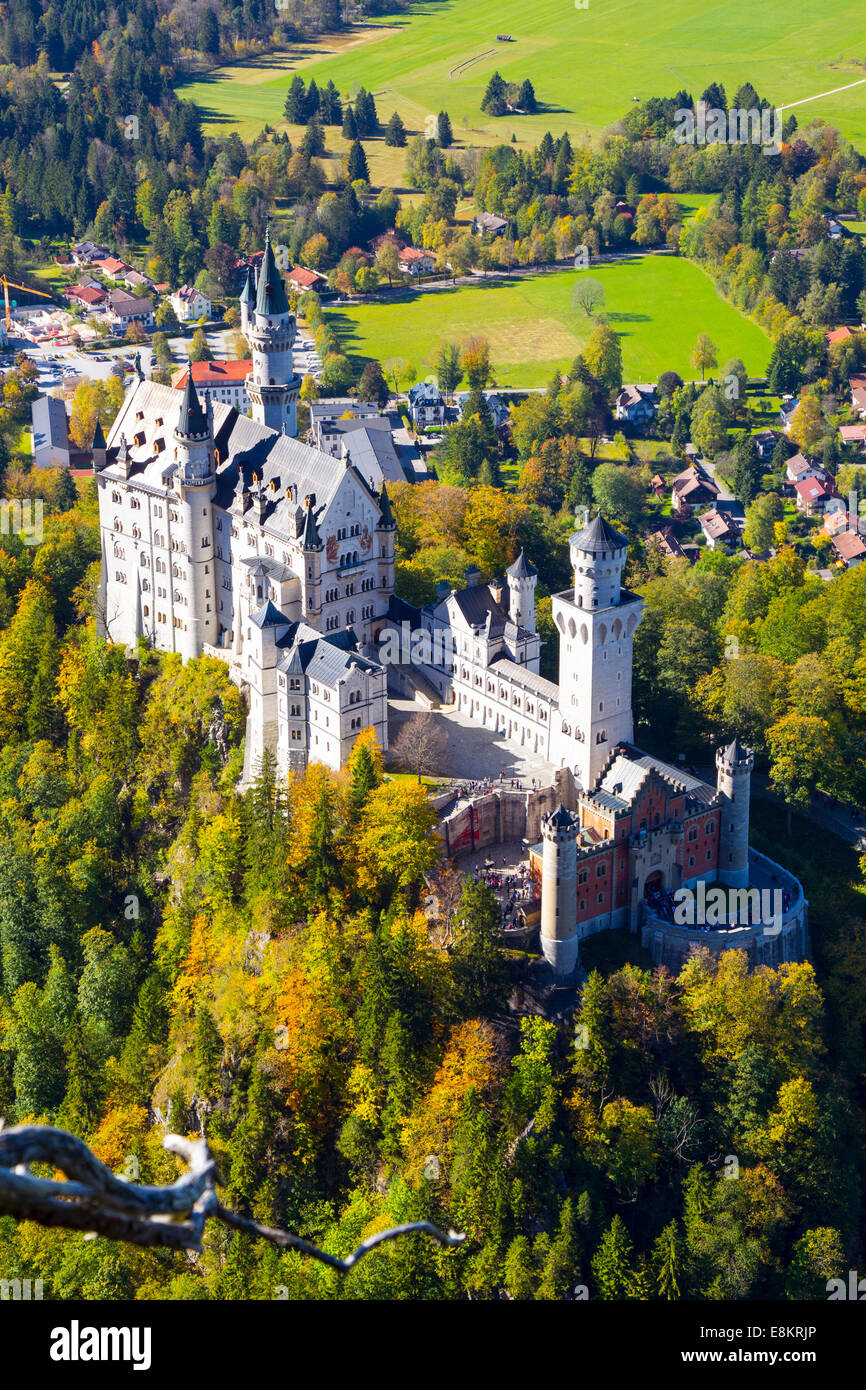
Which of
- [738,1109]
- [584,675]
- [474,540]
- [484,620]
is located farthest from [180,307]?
[738,1109]

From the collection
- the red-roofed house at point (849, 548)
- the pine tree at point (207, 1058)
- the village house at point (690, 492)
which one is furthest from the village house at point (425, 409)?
the pine tree at point (207, 1058)

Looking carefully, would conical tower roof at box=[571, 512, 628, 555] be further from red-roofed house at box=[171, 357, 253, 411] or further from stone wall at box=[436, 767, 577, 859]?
red-roofed house at box=[171, 357, 253, 411]

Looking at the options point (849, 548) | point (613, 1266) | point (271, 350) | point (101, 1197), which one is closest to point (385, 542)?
point (271, 350)

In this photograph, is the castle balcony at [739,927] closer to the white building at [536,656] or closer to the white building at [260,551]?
the white building at [536,656]

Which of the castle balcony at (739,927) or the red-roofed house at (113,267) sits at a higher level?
the red-roofed house at (113,267)

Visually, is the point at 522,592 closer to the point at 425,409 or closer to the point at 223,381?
the point at 223,381

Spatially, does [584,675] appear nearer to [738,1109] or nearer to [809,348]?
[738,1109]

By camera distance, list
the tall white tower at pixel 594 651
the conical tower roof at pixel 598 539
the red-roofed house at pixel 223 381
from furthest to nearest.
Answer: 1. the red-roofed house at pixel 223 381
2. the tall white tower at pixel 594 651
3. the conical tower roof at pixel 598 539
